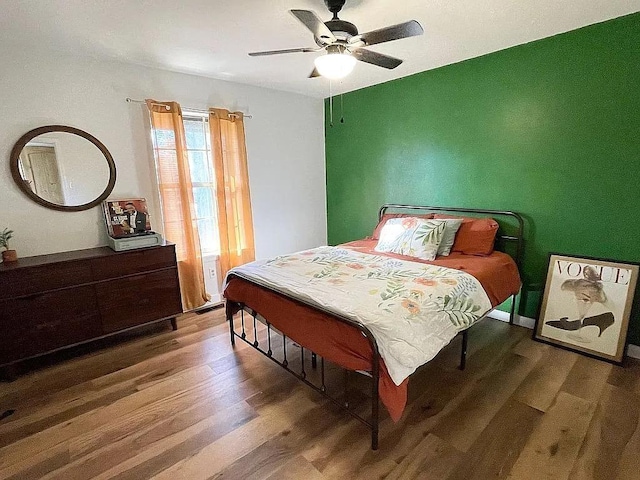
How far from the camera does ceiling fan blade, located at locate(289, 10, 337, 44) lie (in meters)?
1.52

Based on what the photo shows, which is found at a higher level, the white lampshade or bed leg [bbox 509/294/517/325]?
the white lampshade

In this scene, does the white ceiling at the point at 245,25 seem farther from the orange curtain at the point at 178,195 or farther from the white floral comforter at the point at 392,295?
the white floral comforter at the point at 392,295

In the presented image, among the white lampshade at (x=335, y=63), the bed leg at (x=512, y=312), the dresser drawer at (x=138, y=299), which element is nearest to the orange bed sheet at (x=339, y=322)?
the bed leg at (x=512, y=312)

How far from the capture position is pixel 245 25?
7.14 ft

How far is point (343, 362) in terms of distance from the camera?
1687 mm

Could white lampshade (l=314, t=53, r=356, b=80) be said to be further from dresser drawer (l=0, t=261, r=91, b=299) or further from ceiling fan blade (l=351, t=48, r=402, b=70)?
dresser drawer (l=0, t=261, r=91, b=299)

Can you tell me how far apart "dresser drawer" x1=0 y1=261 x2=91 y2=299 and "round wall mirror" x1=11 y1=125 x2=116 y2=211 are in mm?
576

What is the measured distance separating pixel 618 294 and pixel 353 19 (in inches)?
105

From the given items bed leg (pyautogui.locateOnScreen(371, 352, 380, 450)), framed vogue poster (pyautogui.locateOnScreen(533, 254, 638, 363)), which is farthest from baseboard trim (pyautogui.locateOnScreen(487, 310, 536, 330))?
bed leg (pyautogui.locateOnScreen(371, 352, 380, 450))

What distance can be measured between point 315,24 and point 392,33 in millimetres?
412

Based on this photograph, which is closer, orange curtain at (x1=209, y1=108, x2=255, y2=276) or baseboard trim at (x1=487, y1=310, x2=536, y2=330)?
baseboard trim at (x1=487, y1=310, x2=536, y2=330)

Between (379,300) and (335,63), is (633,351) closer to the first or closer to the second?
(379,300)

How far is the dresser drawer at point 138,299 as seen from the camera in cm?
265

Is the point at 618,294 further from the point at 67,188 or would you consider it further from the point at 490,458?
the point at 67,188
